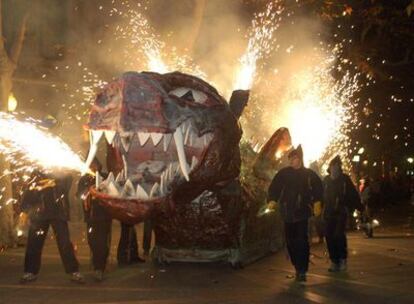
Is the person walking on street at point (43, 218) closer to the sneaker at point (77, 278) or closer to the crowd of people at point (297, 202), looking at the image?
the sneaker at point (77, 278)

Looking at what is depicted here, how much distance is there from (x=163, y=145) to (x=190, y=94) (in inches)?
28.5

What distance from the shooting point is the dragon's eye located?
6.99 m

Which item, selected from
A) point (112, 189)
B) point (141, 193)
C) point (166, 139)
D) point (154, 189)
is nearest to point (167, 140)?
point (166, 139)

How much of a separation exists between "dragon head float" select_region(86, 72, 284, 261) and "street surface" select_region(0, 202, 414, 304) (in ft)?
2.99

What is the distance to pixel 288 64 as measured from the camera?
674 inches

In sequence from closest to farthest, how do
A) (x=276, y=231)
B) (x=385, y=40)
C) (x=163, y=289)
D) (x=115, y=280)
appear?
(x=163, y=289), (x=115, y=280), (x=276, y=231), (x=385, y=40)

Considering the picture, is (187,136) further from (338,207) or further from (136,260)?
(136,260)

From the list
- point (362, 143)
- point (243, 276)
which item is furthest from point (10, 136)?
point (362, 143)

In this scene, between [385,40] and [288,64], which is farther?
[385,40]

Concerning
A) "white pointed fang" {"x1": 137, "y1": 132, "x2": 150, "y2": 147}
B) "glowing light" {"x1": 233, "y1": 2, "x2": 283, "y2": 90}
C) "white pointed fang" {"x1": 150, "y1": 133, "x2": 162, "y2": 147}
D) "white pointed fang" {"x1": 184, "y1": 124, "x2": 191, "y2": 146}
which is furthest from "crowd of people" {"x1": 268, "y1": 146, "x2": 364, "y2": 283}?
"glowing light" {"x1": 233, "y1": 2, "x2": 283, "y2": 90}

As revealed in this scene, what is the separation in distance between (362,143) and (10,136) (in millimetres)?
24655

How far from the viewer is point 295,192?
8039mm

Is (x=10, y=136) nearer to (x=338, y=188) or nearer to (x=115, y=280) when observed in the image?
(x=115, y=280)

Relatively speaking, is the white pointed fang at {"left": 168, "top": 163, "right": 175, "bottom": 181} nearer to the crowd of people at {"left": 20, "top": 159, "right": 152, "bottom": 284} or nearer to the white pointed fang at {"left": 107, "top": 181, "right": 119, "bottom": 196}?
the white pointed fang at {"left": 107, "top": 181, "right": 119, "bottom": 196}
